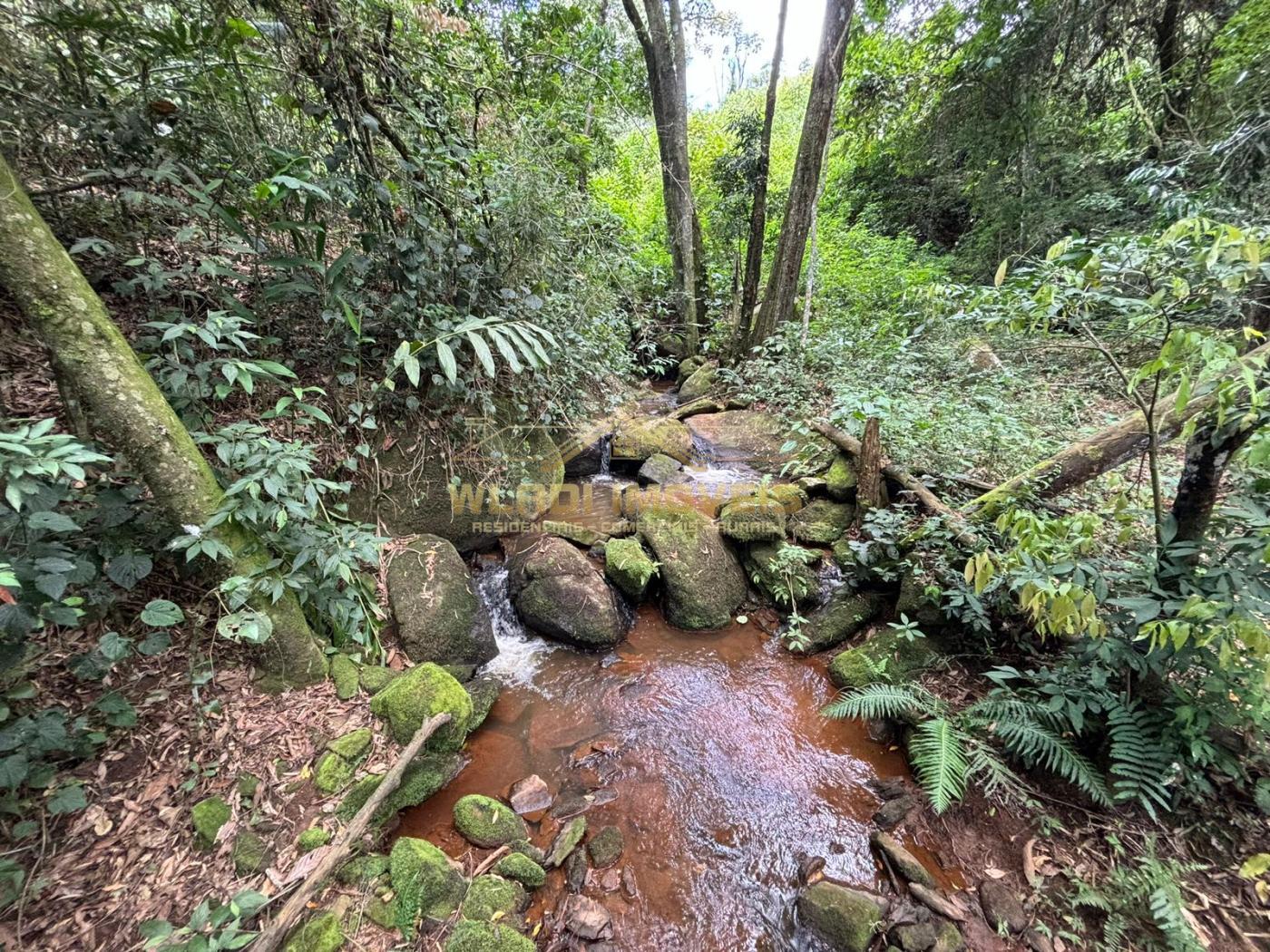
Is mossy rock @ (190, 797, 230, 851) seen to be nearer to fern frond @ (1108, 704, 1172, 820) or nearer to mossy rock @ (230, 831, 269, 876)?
mossy rock @ (230, 831, 269, 876)

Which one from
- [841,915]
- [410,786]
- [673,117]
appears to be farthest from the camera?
[673,117]

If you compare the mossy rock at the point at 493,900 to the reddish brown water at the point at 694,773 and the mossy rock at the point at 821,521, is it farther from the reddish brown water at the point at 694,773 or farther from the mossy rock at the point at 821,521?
the mossy rock at the point at 821,521

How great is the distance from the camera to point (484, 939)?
2.05 meters

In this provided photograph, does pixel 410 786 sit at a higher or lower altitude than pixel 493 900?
higher

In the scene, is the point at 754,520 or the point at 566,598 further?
the point at 754,520

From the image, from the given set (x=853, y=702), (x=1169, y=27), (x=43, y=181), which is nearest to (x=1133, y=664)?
(x=853, y=702)

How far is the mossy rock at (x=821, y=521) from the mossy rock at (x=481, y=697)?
306 cm

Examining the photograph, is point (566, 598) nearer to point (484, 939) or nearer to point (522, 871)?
point (522, 871)

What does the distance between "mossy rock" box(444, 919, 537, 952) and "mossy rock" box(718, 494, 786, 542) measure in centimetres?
328

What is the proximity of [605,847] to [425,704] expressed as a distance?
1.32 metres

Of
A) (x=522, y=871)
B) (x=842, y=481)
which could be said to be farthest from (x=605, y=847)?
A: (x=842, y=481)

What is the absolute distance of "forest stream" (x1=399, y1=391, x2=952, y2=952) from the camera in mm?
2410

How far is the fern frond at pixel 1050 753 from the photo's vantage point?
89.7 inches

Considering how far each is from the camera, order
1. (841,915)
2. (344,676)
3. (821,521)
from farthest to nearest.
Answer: (821,521)
(344,676)
(841,915)
